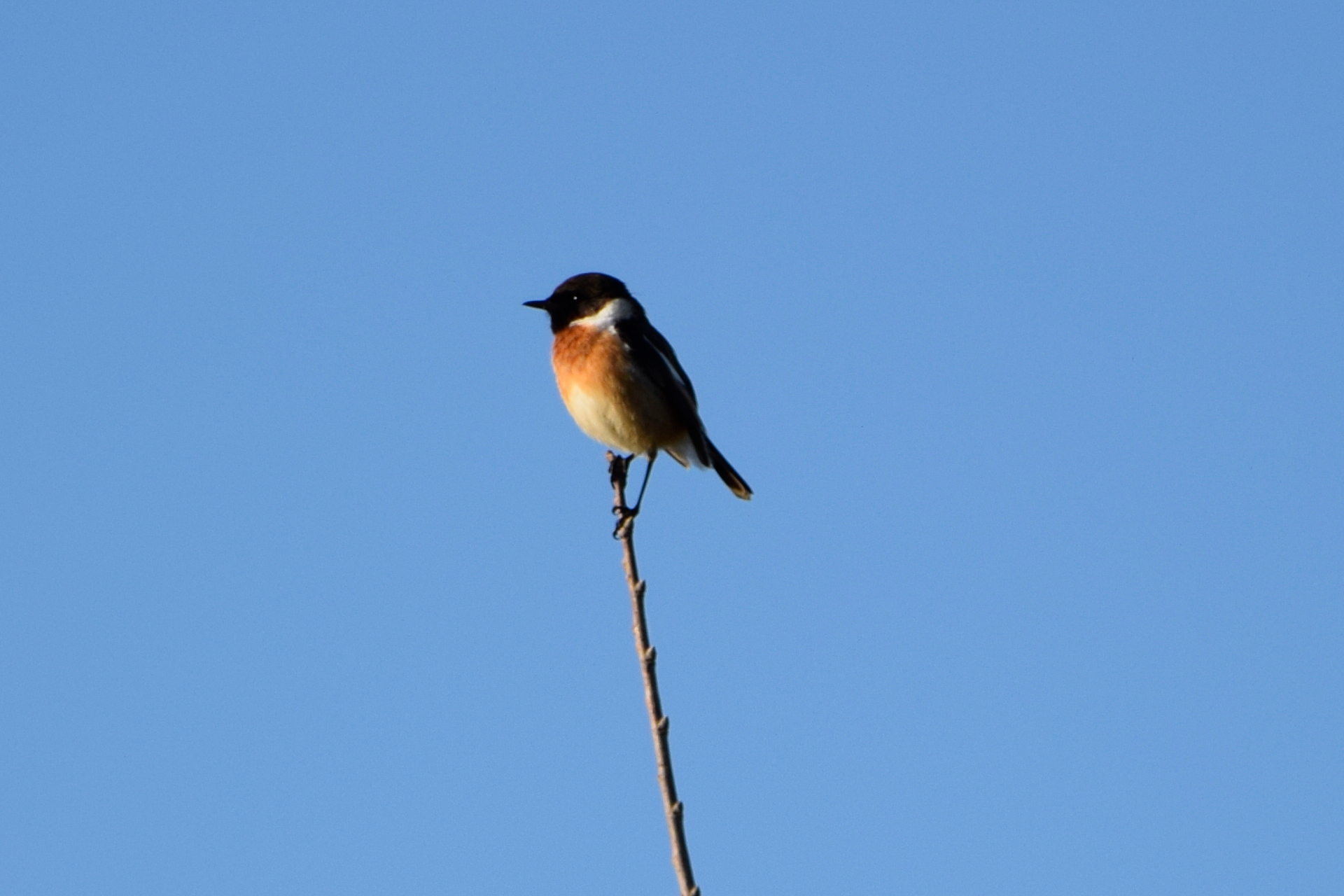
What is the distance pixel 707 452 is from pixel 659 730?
4.98 metres

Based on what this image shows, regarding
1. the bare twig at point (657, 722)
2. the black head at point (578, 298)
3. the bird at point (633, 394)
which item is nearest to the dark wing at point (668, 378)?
the bird at point (633, 394)

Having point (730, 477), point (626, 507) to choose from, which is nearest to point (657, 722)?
point (626, 507)

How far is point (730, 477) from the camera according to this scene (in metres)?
7.87

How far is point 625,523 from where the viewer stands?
12.2ft

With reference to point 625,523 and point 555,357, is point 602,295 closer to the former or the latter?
point 555,357

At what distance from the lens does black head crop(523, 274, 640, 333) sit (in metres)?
8.55

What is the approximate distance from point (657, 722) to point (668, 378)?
508 cm

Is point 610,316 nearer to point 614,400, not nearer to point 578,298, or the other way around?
point 578,298

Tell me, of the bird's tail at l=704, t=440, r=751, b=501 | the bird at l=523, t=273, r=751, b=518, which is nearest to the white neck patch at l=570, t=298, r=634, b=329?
the bird at l=523, t=273, r=751, b=518

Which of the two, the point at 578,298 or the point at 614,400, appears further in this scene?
the point at 578,298

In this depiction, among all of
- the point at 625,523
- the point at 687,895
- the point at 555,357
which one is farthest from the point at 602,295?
the point at 687,895

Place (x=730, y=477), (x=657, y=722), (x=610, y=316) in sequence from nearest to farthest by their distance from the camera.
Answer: (x=657, y=722), (x=730, y=477), (x=610, y=316)

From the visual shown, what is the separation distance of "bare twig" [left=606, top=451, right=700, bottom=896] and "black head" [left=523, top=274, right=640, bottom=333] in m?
4.81

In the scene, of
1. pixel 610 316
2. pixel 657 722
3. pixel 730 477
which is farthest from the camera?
pixel 610 316
